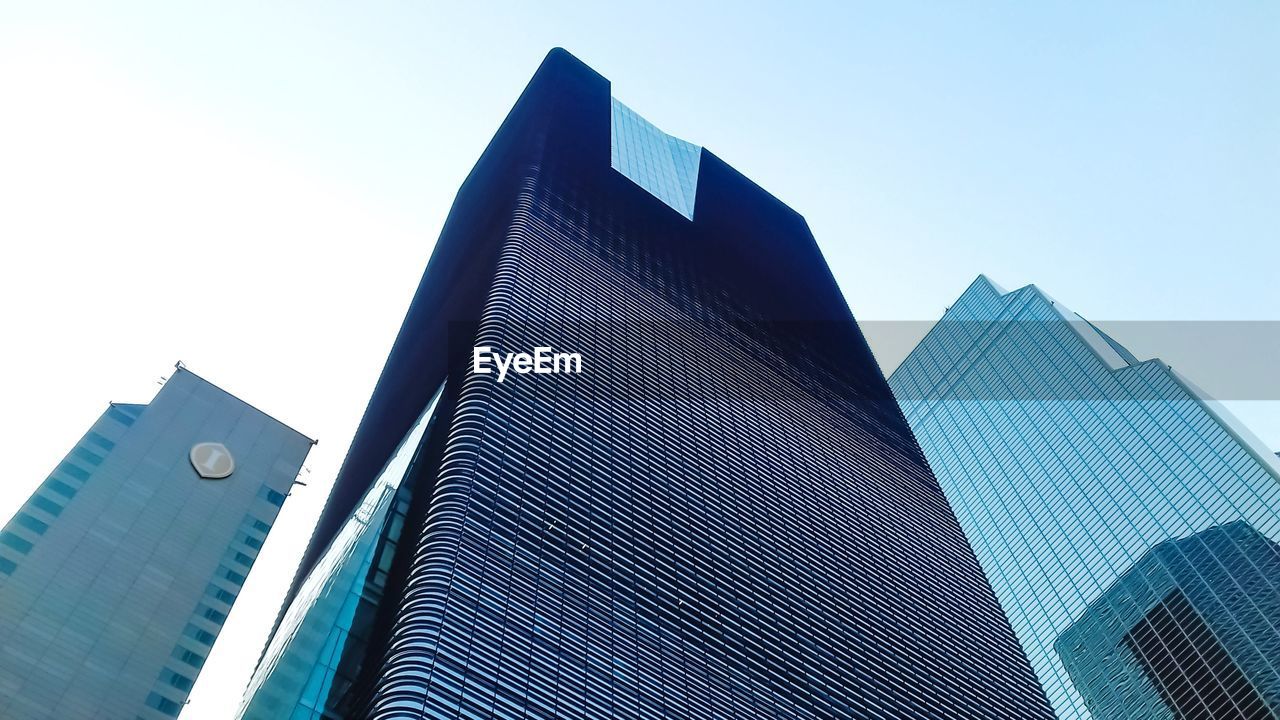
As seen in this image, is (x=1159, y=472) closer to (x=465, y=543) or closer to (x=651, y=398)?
(x=651, y=398)

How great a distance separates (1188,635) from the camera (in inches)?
3556

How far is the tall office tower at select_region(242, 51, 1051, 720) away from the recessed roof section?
740 cm

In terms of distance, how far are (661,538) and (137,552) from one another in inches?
1665

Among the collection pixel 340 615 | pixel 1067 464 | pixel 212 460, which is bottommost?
pixel 340 615

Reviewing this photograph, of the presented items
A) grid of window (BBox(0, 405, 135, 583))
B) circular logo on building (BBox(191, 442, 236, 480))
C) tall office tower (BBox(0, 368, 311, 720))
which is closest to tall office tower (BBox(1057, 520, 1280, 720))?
tall office tower (BBox(0, 368, 311, 720))

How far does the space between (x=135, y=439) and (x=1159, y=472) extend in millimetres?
87608

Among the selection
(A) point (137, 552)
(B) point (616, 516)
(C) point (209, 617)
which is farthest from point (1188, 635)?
(A) point (137, 552)

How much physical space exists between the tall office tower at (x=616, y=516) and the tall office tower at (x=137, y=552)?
14.7m

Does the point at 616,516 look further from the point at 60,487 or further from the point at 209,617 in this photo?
the point at 60,487

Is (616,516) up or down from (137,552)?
down

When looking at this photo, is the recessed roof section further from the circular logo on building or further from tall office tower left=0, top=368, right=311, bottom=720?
the circular logo on building

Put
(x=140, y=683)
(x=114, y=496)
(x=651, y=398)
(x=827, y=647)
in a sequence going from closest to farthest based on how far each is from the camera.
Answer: (x=827, y=647)
(x=651, y=398)
(x=140, y=683)
(x=114, y=496)

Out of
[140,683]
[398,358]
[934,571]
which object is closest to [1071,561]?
[934,571]

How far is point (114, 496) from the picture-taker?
6291 centimetres
